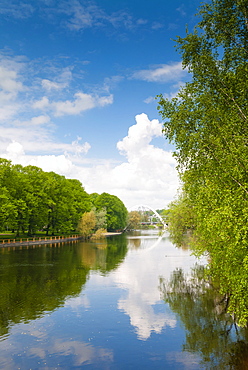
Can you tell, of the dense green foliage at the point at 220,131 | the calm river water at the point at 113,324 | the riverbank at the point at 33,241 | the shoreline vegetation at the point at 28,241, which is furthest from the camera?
the shoreline vegetation at the point at 28,241

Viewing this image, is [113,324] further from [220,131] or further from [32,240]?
[32,240]

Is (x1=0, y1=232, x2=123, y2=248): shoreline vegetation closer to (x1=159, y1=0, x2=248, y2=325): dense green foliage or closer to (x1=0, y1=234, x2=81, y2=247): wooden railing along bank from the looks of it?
(x1=0, y1=234, x2=81, y2=247): wooden railing along bank

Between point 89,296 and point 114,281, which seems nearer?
point 89,296

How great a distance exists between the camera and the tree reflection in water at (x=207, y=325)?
1477cm

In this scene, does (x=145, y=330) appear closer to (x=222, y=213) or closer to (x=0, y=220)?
(x=222, y=213)

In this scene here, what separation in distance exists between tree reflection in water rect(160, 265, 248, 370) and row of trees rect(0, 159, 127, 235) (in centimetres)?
4284

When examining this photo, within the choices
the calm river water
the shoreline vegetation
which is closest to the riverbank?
the shoreline vegetation

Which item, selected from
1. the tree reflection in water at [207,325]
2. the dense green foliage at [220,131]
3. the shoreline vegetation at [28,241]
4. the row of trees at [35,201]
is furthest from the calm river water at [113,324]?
the row of trees at [35,201]

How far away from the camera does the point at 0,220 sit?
60.2 m

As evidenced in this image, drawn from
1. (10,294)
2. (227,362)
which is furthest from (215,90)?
(10,294)

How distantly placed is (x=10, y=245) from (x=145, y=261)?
30.8 m

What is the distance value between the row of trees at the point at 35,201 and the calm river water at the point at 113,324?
109ft

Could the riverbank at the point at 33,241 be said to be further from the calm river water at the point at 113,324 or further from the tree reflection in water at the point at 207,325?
the tree reflection in water at the point at 207,325

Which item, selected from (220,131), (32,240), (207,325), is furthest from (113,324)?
(32,240)
